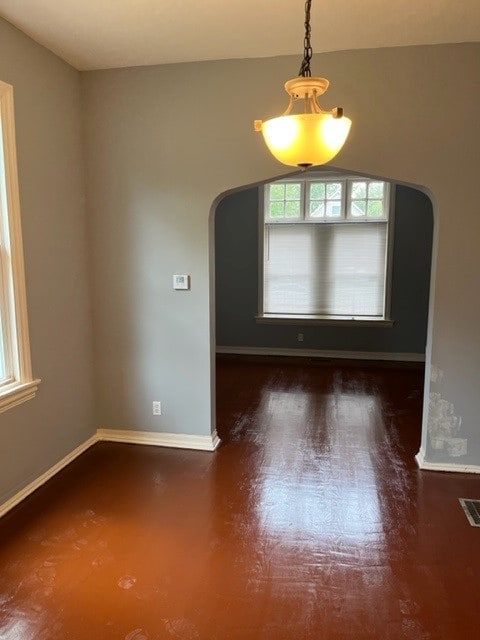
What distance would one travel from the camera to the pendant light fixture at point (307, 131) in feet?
5.01

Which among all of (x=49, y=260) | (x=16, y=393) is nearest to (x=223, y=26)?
Answer: (x=49, y=260)

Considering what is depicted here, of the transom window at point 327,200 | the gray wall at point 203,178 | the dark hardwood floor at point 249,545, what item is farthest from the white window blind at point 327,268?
the gray wall at point 203,178

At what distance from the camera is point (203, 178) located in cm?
323

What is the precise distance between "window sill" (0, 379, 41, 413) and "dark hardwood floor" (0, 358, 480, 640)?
0.64 metres

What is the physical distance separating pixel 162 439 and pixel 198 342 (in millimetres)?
859

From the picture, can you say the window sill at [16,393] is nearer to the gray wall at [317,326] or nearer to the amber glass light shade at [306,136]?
the amber glass light shade at [306,136]

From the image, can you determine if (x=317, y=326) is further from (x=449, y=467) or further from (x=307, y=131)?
(x=307, y=131)

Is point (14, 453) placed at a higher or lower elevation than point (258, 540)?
higher

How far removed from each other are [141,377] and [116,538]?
1351 millimetres

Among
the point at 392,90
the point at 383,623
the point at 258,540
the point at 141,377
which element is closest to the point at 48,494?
the point at 141,377

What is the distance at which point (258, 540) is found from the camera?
2.41 metres

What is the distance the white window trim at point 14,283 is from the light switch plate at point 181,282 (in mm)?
1053

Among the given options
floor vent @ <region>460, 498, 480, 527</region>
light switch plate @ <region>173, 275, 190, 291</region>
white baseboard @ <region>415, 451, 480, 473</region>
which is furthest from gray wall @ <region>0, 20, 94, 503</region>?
floor vent @ <region>460, 498, 480, 527</region>

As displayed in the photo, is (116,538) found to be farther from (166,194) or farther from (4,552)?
(166,194)
